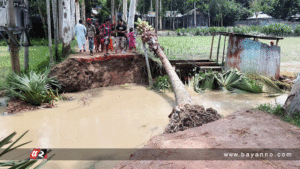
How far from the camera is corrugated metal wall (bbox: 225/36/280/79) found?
26.7 ft

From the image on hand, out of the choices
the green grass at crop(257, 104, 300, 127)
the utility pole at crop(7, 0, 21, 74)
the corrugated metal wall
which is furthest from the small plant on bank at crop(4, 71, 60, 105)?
the corrugated metal wall

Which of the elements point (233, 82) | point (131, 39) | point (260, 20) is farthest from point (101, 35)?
point (260, 20)

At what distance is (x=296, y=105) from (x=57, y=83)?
6778 millimetres

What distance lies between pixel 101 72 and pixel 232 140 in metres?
6.42

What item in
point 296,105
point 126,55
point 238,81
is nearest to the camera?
point 296,105

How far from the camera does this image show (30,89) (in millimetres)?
6613

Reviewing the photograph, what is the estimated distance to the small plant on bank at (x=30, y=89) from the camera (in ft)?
21.5

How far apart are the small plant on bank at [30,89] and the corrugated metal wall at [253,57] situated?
6.51 metres

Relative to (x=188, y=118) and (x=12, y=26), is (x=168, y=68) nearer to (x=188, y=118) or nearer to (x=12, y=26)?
(x=188, y=118)

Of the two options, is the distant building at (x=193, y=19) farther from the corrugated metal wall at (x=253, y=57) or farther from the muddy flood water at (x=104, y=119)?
the muddy flood water at (x=104, y=119)

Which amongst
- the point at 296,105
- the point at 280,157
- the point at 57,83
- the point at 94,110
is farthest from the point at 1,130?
the point at 296,105

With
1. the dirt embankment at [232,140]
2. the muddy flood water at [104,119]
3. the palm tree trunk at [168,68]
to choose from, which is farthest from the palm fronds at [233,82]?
the dirt embankment at [232,140]

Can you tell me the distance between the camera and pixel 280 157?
8.61 feet

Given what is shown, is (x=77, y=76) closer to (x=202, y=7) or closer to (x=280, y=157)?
(x=280, y=157)
